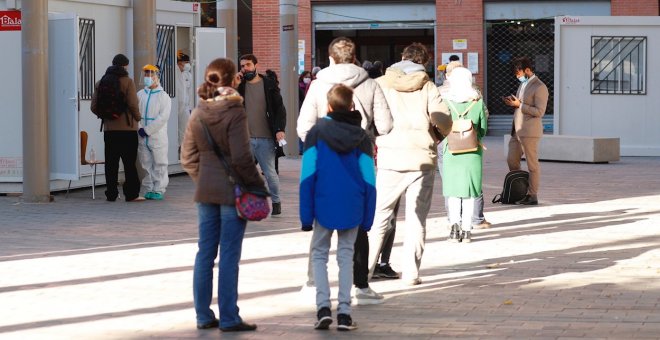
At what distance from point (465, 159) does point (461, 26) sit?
70.2 feet

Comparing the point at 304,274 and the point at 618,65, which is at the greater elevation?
the point at 618,65

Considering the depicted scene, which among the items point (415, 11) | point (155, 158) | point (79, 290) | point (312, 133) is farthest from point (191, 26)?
point (415, 11)

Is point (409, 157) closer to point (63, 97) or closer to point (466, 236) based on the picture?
point (466, 236)

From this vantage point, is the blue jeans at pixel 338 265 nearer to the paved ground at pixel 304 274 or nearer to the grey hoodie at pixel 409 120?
the paved ground at pixel 304 274

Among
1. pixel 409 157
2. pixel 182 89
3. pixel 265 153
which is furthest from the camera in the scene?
pixel 182 89

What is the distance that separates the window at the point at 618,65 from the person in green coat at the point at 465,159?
12.6 m

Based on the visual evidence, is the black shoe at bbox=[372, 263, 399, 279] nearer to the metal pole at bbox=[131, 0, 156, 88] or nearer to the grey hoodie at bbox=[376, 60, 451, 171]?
the grey hoodie at bbox=[376, 60, 451, 171]

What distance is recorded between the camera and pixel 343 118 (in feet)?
27.2

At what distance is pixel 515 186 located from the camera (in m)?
16.1

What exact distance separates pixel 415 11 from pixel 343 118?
25878 mm

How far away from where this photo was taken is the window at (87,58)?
57.2 ft

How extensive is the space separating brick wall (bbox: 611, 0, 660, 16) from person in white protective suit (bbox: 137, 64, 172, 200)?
18.5m

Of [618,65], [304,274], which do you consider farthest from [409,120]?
[618,65]

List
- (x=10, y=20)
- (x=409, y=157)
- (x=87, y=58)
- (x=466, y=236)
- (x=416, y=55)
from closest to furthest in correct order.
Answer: (x=409, y=157) → (x=416, y=55) → (x=466, y=236) → (x=10, y=20) → (x=87, y=58)
